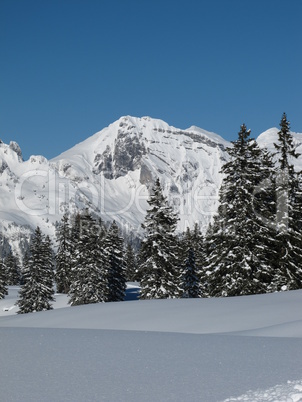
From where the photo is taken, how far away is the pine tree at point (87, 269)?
40.7 meters

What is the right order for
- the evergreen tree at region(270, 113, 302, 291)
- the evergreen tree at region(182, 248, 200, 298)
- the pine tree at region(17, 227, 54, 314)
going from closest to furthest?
the evergreen tree at region(270, 113, 302, 291)
the pine tree at region(17, 227, 54, 314)
the evergreen tree at region(182, 248, 200, 298)

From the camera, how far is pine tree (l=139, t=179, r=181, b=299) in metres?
33.2

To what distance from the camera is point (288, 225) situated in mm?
26656

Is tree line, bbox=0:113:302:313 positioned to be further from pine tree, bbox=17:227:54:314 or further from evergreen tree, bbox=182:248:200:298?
pine tree, bbox=17:227:54:314

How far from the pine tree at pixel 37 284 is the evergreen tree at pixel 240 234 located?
76.7 feet

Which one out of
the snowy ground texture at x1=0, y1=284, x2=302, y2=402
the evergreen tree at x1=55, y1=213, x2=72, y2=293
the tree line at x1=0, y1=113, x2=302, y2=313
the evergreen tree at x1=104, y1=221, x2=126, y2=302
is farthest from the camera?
the evergreen tree at x1=55, y1=213, x2=72, y2=293

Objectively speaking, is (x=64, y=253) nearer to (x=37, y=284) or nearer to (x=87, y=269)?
(x=37, y=284)

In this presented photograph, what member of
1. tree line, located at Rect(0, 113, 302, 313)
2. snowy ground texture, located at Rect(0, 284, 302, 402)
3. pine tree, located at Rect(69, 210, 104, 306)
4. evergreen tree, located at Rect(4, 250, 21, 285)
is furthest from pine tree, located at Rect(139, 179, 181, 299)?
evergreen tree, located at Rect(4, 250, 21, 285)

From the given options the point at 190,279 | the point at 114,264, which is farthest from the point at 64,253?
the point at 190,279

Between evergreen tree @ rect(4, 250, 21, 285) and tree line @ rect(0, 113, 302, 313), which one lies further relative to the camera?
evergreen tree @ rect(4, 250, 21, 285)

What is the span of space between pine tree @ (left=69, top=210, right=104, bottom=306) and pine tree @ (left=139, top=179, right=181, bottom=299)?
8.39 meters

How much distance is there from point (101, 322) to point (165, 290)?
748 inches

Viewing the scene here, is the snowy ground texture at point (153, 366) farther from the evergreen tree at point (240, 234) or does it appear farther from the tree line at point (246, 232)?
the tree line at point (246, 232)

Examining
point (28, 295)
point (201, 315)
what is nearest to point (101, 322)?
point (201, 315)
